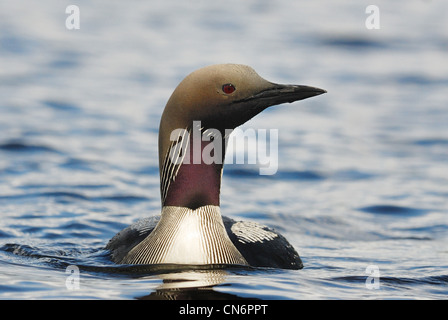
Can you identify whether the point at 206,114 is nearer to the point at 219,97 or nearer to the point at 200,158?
the point at 219,97

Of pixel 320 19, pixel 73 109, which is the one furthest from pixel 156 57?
pixel 320 19

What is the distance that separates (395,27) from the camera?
65.5 feet

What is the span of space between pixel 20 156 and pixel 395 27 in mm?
10915

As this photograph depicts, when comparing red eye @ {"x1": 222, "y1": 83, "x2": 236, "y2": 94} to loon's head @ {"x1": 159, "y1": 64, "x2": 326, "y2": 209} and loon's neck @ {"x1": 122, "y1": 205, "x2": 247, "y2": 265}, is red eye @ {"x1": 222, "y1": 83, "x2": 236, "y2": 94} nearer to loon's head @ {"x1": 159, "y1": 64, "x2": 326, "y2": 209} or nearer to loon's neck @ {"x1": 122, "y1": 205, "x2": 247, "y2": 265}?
loon's head @ {"x1": 159, "y1": 64, "x2": 326, "y2": 209}

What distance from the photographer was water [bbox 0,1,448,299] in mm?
6777

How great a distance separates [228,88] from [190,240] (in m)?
1.03

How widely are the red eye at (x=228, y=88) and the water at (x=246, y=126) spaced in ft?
3.95

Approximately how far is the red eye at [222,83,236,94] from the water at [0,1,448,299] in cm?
120

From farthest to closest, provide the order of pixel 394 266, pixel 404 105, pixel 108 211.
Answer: pixel 404 105
pixel 108 211
pixel 394 266

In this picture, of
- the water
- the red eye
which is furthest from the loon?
the water

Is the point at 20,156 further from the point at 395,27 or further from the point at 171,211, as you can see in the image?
the point at 395,27

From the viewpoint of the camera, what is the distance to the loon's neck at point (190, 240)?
6.21 meters

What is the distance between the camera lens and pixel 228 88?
20.3ft
